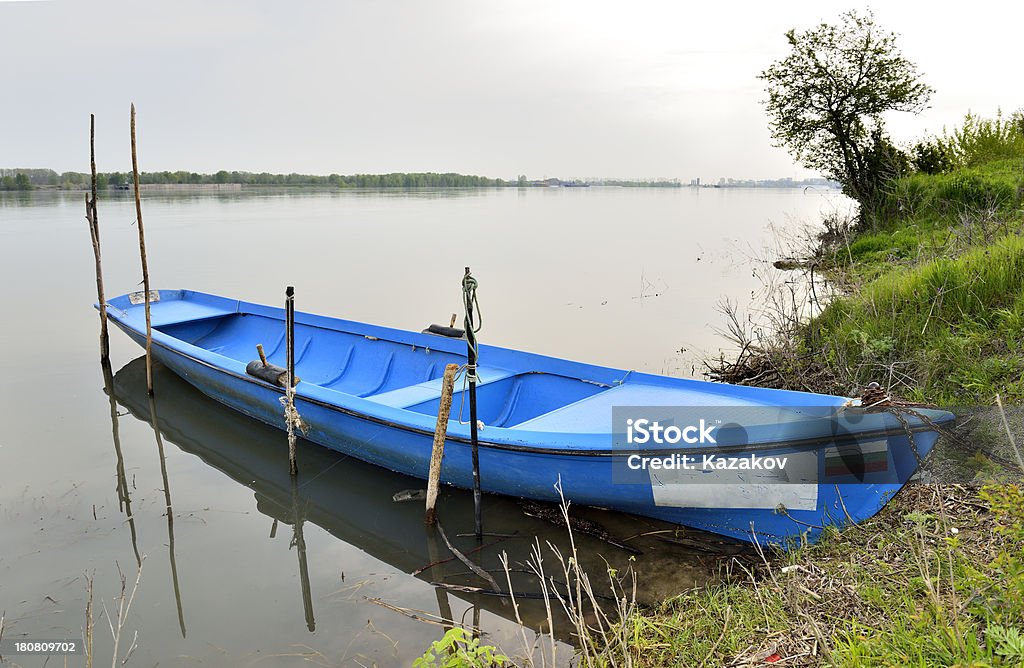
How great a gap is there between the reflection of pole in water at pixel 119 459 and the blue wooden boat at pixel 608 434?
111 cm

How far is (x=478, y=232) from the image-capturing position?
30500mm

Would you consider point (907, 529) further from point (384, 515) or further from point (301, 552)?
point (301, 552)

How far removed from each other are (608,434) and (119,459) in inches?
214

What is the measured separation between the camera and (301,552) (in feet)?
18.0

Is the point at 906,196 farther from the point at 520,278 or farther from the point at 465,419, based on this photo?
the point at 465,419

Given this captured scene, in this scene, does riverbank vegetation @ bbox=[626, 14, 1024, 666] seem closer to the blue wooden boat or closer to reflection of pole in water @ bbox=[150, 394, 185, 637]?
the blue wooden boat

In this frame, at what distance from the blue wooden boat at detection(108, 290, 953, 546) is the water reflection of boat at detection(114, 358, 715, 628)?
0.24 meters

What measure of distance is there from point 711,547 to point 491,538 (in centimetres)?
161

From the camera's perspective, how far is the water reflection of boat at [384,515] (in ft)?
15.4

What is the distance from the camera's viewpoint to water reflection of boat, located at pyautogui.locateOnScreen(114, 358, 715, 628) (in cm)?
468

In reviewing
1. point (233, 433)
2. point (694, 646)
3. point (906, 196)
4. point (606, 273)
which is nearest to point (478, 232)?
point (606, 273)

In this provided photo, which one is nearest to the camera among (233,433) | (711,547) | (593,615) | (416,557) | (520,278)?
(593,615)
